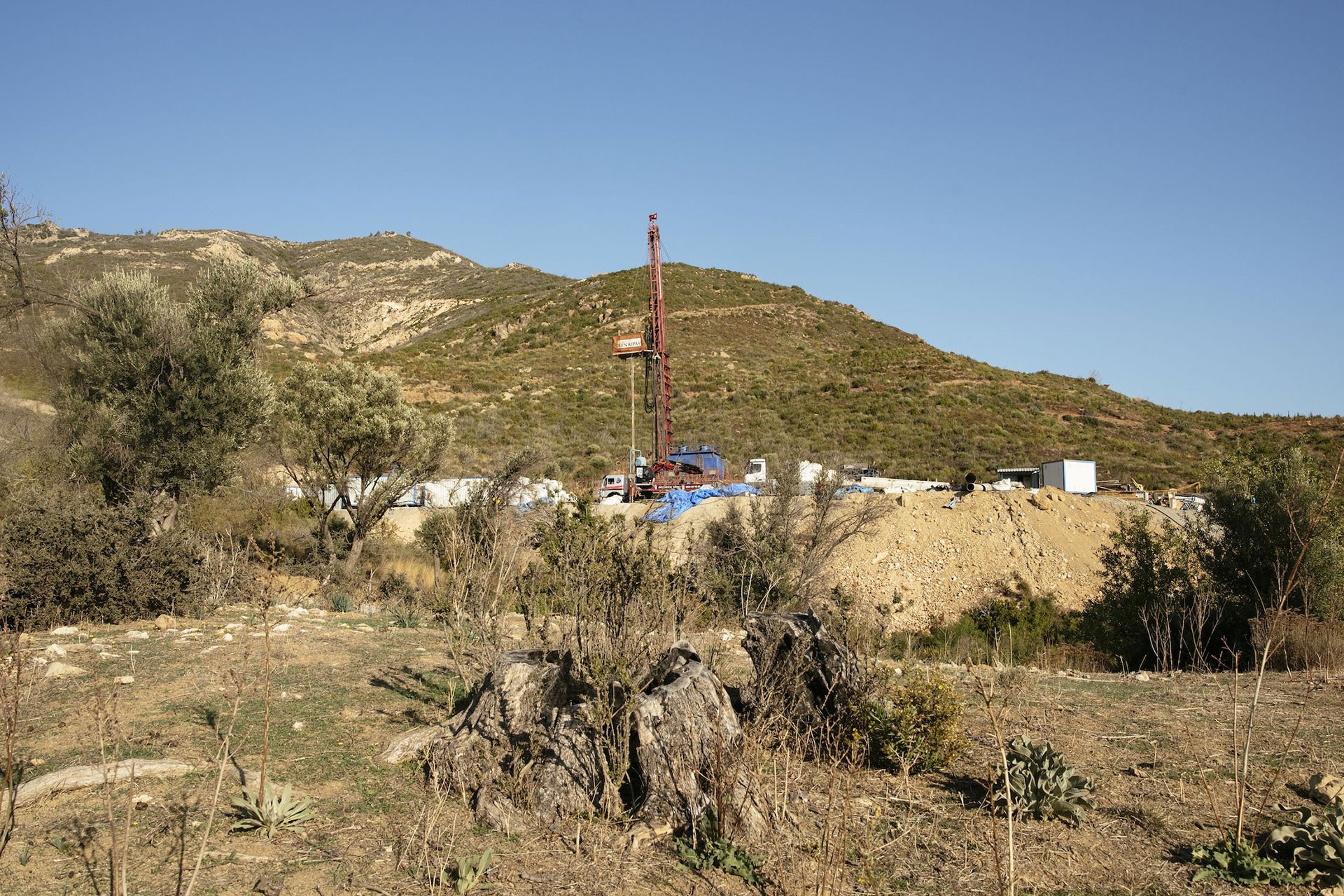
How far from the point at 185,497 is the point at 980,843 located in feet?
42.4

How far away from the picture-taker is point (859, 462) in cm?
2900

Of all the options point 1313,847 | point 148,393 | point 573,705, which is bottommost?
point 1313,847

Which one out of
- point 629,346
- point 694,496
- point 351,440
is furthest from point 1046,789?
point 629,346

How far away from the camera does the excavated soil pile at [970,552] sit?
1762 cm

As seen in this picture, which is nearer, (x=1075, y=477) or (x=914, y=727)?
(x=914, y=727)

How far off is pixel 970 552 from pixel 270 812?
57.4 ft

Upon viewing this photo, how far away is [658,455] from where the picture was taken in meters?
28.9

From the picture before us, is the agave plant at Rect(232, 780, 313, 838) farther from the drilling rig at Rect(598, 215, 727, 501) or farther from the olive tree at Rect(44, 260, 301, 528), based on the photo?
the drilling rig at Rect(598, 215, 727, 501)

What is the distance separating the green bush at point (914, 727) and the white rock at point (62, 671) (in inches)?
234

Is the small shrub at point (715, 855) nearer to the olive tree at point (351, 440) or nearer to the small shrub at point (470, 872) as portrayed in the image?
the small shrub at point (470, 872)

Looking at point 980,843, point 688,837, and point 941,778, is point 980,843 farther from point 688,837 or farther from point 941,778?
point 688,837

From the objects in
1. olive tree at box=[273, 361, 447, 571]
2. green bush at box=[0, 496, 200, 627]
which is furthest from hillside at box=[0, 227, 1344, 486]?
green bush at box=[0, 496, 200, 627]

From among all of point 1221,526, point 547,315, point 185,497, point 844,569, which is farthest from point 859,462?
point 547,315

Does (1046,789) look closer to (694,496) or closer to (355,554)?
(355,554)
